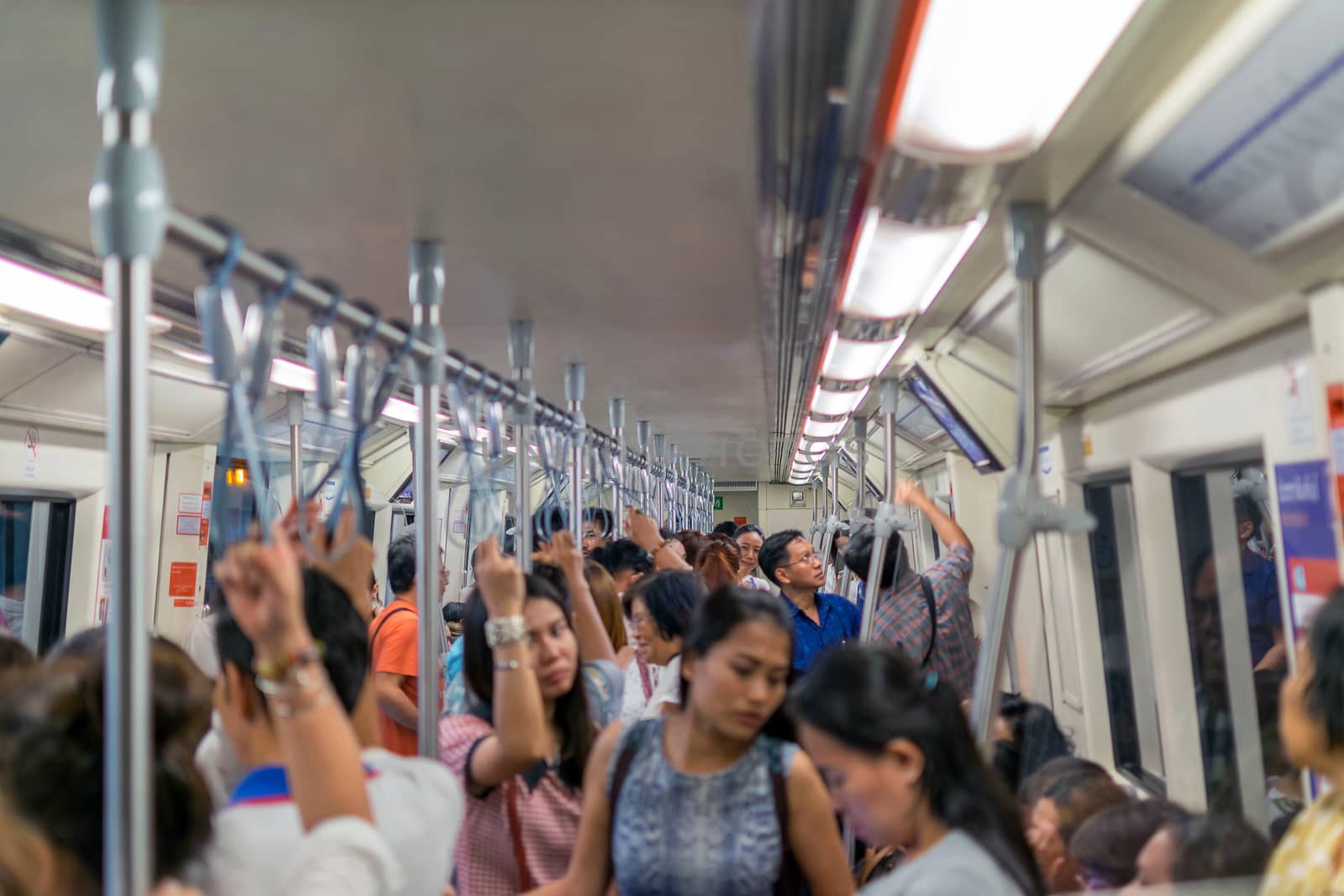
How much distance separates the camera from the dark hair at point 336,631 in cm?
158

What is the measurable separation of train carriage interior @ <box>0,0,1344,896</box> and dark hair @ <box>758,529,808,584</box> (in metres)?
0.95

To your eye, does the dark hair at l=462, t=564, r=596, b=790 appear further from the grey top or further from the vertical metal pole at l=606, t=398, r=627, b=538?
the vertical metal pole at l=606, t=398, r=627, b=538

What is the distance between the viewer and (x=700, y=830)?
6.04ft

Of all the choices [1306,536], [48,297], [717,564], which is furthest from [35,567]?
[1306,536]

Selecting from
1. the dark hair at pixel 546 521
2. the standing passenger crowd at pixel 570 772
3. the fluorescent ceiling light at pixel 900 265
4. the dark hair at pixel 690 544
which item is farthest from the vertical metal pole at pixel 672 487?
the standing passenger crowd at pixel 570 772

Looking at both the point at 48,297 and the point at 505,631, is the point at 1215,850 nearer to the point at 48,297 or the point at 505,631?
the point at 505,631

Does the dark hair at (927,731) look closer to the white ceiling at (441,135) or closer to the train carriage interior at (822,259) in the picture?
the train carriage interior at (822,259)

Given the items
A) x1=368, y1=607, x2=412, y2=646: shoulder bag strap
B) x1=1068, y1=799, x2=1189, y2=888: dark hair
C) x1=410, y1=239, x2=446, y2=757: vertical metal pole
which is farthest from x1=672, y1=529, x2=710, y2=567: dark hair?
x1=1068, y1=799, x2=1189, y2=888: dark hair

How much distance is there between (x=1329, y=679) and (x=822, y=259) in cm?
145

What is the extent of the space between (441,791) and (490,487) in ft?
3.73

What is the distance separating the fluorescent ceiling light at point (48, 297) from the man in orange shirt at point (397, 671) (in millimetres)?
1290

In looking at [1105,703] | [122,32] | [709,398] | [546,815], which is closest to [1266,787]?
[1105,703]

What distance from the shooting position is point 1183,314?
205 cm

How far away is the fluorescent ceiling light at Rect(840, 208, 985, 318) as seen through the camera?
2178 mm
